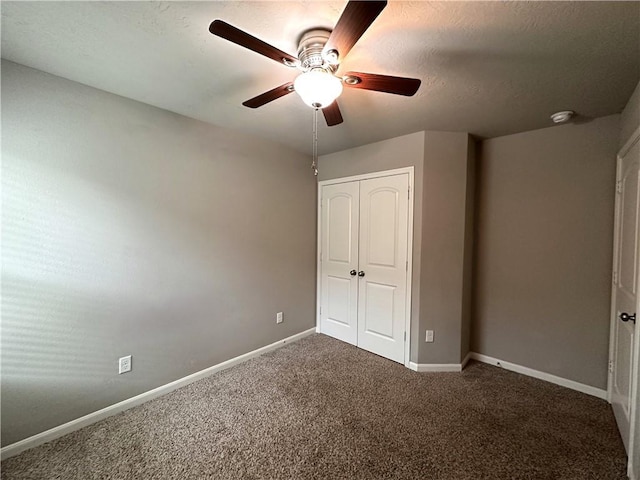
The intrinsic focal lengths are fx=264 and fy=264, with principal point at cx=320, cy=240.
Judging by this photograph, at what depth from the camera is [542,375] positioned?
249cm

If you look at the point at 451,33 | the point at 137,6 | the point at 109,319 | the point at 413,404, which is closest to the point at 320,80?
the point at 451,33

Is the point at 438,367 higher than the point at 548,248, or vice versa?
the point at 548,248

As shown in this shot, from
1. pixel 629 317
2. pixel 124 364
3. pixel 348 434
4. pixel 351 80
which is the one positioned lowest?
pixel 348 434

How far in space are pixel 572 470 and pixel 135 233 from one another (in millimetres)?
3276

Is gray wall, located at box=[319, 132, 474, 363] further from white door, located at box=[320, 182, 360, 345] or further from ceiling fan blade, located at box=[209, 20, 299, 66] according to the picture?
ceiling fan blade, located at box=[209, 20, 299, 66]

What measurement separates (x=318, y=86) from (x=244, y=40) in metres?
0.35

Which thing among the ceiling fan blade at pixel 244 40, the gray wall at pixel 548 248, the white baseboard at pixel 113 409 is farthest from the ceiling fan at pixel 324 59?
the white baseboard at pixel 113 409

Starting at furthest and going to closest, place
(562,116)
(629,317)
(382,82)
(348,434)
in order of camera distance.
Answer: (562,116) → (348,434) → (629,317) → (382,82)

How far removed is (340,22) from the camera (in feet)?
3.26

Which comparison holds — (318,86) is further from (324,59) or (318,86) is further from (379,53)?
(379,53)

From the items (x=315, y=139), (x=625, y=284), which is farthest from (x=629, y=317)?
(x=315, y=139)

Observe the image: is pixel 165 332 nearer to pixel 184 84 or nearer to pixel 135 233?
pixel 135 233

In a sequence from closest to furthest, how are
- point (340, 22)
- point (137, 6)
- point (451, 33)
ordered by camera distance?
point (340, 22), point (137, 6), point (451, 33)

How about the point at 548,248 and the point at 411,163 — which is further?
the point at 411,163
